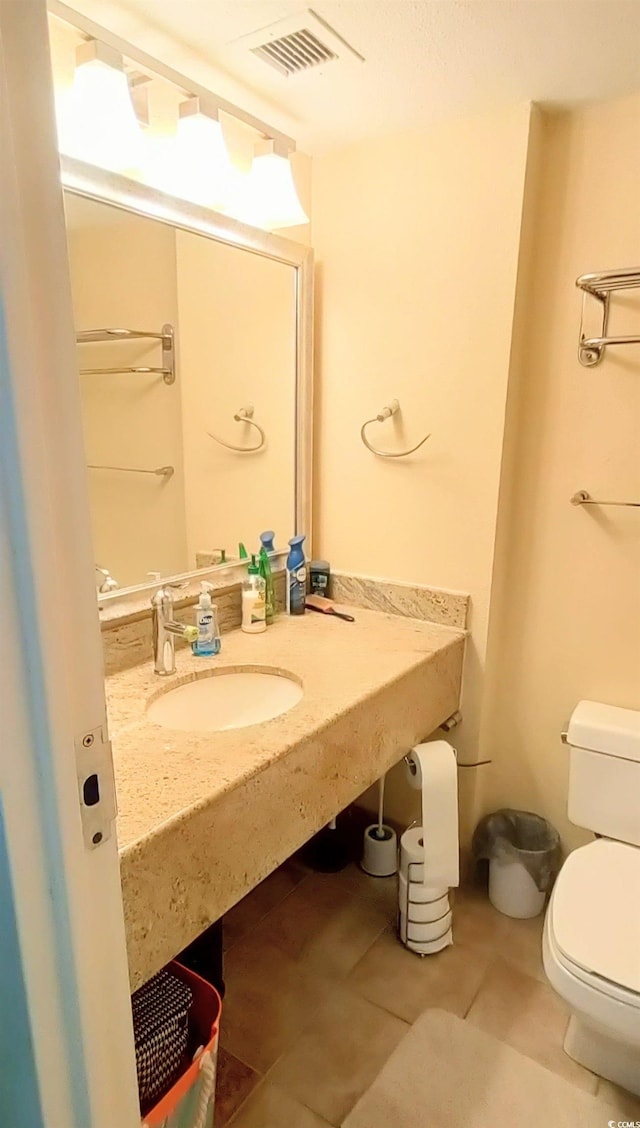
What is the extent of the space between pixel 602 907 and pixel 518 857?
0.44 m

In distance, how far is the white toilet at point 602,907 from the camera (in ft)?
3.97

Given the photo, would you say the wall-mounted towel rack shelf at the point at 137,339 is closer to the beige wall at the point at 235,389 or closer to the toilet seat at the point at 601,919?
the beige wall at the point at 235,389

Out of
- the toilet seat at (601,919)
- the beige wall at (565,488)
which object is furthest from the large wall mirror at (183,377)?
the toilet seat at (601,919)

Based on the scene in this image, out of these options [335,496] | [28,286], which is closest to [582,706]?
[335,496]

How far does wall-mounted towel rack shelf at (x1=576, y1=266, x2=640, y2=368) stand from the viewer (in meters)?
1.43

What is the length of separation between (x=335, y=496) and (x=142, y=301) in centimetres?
77

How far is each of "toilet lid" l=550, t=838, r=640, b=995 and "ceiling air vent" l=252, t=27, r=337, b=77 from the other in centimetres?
182

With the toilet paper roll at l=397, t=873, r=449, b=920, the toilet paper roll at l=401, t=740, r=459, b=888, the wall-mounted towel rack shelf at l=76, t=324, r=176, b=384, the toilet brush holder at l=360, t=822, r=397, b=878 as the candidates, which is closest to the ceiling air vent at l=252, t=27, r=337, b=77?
the wall-mounted towel rack shelf at l=76, t=324, r=176, b=384

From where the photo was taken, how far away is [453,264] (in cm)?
166

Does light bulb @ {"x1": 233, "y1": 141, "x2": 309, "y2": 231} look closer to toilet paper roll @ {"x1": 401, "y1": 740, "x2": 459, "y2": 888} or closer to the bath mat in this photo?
toilet paper roll @ {"x1": 401, "y1": 740, "x2": 459, "y2": 888}

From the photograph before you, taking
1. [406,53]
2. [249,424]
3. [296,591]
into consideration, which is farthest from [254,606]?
[406,53]

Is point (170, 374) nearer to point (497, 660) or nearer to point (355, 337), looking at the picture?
point (355, 337)

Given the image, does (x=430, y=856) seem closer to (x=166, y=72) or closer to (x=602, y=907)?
(x=602, y=907)

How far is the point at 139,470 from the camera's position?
1.61m
